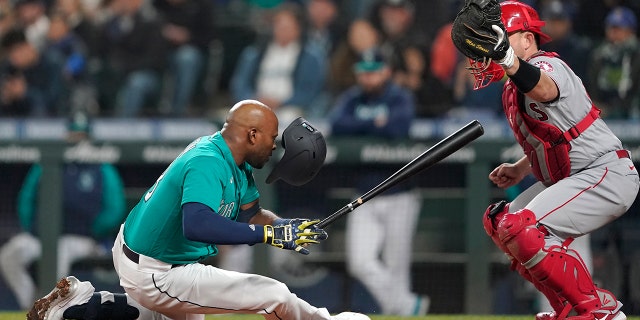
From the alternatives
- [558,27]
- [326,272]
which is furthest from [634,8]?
[326,272]

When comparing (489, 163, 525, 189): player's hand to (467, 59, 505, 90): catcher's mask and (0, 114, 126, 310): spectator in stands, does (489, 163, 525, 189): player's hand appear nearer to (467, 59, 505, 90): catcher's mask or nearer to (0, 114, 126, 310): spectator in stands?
(467, 59, 505, 90): catcher's mask

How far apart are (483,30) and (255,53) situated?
19.5 feet

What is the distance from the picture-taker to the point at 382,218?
8422 millimetres

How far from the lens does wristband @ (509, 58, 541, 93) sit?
172 inches

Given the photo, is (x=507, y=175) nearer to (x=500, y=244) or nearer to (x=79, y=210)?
(x=500, y=244)

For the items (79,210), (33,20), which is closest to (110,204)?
(79,210)

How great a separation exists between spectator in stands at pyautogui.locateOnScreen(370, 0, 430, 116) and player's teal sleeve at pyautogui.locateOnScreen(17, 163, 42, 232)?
3.15m

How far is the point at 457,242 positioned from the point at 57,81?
4.59 meters

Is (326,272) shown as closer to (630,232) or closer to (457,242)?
(457,242)

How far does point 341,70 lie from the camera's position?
980cm

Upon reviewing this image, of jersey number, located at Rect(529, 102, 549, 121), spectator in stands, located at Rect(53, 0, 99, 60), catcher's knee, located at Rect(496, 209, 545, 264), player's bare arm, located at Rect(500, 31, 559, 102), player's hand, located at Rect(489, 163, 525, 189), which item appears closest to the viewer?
player's bare arm, located at Rect(500, 31, 559, 102)

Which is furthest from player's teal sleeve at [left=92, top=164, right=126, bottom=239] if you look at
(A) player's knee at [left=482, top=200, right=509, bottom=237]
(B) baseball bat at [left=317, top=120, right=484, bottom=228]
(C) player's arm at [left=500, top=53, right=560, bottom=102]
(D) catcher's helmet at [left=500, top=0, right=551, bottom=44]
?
(C) player's arm at [left=500, top=53, right=560, bottom=102]

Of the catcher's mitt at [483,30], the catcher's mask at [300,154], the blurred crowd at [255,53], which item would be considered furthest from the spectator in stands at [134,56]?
the catcher's mitt at [483,30]

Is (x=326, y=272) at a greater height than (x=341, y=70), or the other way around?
(x=341, y=70)
